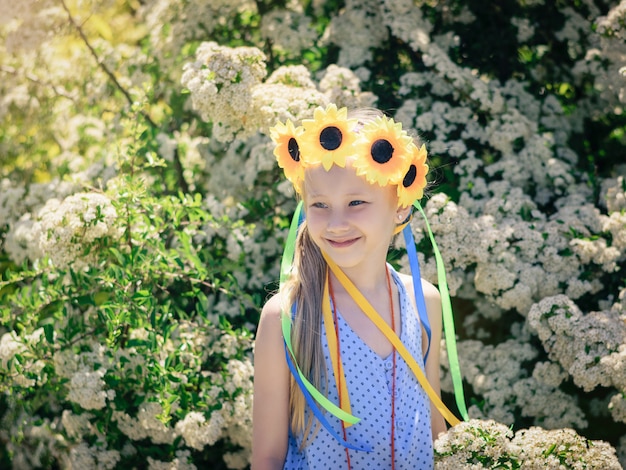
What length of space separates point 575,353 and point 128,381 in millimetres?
1797

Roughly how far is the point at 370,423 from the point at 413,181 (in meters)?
0.75

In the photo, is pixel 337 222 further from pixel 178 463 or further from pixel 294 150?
pixel 178 463

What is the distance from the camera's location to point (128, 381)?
2.66 meters

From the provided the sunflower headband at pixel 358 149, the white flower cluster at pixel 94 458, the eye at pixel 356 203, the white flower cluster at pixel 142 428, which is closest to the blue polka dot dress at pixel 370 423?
the eye at pixel 356 203

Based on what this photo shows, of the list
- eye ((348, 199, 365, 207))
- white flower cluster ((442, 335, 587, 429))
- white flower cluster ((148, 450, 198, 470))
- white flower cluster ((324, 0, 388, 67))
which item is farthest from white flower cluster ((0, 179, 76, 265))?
white flower cluster ((442, 335, 587, 429))

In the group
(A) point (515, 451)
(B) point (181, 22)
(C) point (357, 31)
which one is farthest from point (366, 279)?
(B) point (181, 22)

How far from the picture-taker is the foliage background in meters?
2.65

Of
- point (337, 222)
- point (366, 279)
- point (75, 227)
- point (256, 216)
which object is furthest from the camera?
point (256, 216)

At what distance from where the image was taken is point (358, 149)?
74.6 inches

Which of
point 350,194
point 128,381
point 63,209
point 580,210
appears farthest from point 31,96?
point 580,210

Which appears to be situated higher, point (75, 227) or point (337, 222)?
point (75, 227)

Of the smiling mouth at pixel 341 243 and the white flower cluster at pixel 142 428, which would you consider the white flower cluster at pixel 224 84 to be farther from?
the white flower cluster at pixel 142 428

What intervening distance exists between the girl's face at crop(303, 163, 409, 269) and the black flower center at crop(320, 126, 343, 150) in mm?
68

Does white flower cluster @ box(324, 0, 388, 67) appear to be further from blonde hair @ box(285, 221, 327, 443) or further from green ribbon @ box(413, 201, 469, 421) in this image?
blonde hair @ box(285, 221, 327, 443)
